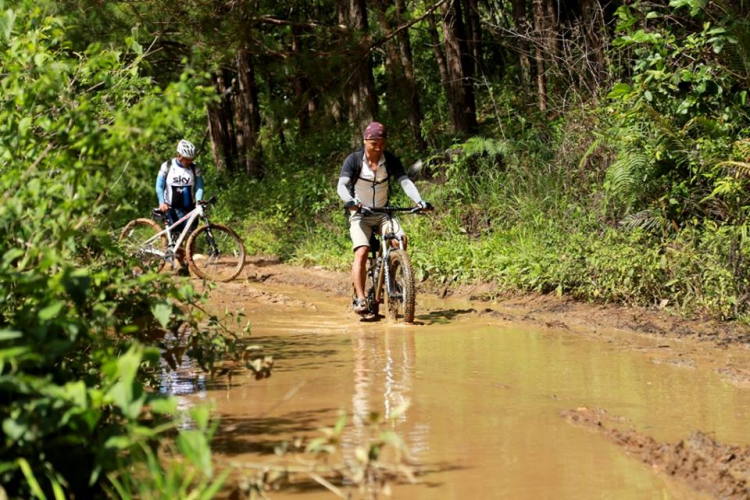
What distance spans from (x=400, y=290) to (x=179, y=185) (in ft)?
17.6

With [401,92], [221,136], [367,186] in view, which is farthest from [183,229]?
[221,136]

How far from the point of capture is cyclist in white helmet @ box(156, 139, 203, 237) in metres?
14.8

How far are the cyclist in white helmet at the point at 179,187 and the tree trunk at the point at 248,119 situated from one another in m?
9.31

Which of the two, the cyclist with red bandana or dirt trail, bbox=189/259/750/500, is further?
the cyclist with red bandana

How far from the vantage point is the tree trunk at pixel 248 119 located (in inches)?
977

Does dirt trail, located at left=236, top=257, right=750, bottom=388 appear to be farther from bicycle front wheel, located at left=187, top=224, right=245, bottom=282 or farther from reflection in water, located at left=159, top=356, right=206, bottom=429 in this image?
reflection in water, located at left=159, top=356, right=206, bottom=429

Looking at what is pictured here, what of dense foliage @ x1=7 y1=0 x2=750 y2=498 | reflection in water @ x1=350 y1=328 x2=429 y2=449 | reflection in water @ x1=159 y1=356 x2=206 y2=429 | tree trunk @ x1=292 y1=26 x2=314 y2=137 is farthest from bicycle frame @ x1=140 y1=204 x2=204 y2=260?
reflection in water @ x1=159 y1=356 x2=206 y2=429

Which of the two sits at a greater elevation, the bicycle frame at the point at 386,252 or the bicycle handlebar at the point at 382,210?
the bicycle handlebar at the point at 382,210

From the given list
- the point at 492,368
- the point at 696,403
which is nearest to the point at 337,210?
the point at 492,368

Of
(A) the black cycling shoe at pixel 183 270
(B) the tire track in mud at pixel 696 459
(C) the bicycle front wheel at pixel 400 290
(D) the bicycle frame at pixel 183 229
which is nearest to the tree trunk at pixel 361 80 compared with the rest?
(D) the bicycle frame at pixel 183 229

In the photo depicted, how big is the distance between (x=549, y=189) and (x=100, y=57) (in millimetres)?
8967

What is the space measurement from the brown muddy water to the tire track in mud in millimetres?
81

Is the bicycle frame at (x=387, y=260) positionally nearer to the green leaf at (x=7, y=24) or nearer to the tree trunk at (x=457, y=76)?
the green leaf at (x=7, y=24)

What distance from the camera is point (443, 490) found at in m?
4.88
